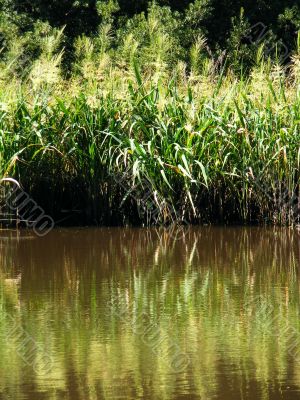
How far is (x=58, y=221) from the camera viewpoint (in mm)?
11133

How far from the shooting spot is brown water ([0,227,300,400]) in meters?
5.24

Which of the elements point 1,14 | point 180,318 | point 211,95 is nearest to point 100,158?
point 211,95

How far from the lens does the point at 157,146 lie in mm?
10609

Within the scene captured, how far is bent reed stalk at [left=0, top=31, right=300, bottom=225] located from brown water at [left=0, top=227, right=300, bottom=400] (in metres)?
0.50

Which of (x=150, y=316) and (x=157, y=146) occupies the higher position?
(x=157, y=146)

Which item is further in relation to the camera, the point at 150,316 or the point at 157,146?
the point at 157,146

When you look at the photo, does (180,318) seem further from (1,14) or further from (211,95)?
(1,14)

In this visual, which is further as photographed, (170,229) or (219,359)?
(170,229)

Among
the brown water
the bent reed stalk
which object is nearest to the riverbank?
the bent reed stalk

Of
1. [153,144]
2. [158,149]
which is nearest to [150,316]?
[153,144]

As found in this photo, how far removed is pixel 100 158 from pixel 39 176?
0.67 m

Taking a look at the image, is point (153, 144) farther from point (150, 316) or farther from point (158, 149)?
point (150, 316)

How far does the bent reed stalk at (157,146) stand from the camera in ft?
34.5

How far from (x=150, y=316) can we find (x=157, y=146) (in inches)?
159
